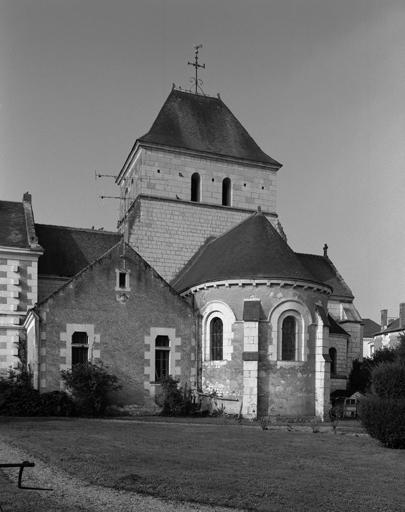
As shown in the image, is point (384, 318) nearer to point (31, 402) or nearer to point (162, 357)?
point (162, 357)

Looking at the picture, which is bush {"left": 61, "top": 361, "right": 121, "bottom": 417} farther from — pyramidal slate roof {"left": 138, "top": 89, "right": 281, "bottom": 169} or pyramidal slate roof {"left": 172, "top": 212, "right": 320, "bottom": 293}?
pyramidal slate roof {"left": 138, "top": 89, "right": 281, "bottom": 169}

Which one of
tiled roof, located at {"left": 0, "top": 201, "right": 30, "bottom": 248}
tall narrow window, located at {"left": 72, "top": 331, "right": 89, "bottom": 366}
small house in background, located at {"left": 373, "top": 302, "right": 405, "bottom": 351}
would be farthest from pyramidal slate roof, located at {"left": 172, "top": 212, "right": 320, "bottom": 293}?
small house in background, located at {"left": 373, "top": 302, "right": 405, "bottom": 351}

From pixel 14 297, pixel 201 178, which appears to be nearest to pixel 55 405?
pixel 14 297

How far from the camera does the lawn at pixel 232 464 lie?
30.7 feet

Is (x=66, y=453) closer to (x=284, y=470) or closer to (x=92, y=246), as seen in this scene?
(x=284, y=470)

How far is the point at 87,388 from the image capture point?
23734 millimetres

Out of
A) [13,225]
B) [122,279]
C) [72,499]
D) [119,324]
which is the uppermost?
[13,225]

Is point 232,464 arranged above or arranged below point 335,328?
below

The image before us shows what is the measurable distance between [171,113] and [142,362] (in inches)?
680

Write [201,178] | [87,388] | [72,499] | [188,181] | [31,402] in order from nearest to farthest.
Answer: [72,499], [31,402], [87,388], [188,181], [201,178]

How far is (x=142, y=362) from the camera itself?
25500 millimetres

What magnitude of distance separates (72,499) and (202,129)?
30.2 meters

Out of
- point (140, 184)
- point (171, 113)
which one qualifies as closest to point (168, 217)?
point (140, 184)

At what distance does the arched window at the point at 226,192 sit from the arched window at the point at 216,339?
37.9 ft
